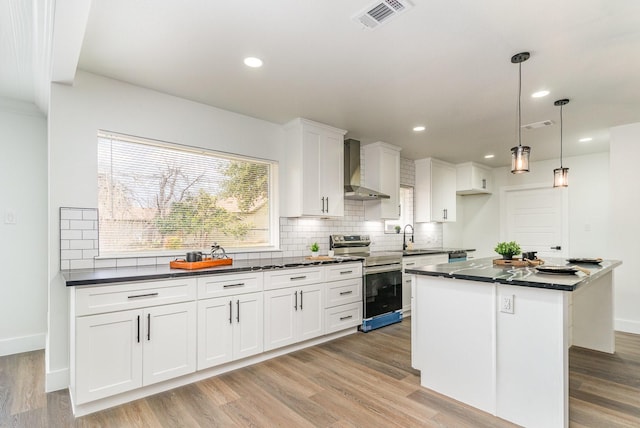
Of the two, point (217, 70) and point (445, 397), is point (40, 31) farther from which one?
point (445, 397)

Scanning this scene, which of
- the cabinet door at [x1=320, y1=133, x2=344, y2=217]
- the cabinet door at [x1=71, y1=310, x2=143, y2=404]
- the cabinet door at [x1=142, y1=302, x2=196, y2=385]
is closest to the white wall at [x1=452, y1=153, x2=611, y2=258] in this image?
the cabinet door at [x1=320, y1=133, x2=344, y2=217]

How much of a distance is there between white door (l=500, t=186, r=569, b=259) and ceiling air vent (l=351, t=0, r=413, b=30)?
5.48m

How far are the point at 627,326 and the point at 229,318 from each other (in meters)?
4.71

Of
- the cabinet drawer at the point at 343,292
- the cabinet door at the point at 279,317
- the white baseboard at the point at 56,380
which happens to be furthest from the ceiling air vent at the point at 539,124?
the white baseboard at the point at 56,380

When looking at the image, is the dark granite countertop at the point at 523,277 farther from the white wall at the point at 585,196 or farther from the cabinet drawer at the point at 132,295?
the white wall at the point at 585,196

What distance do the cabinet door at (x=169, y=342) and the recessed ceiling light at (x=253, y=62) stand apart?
194 centimetres

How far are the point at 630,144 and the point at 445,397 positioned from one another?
157 inches

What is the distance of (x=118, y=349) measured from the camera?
233cm

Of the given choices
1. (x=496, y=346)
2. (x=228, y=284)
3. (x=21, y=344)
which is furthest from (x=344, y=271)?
(x=21, y=344)

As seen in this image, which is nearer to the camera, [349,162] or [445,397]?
[445,397]

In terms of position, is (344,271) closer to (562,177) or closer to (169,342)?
(169,342)

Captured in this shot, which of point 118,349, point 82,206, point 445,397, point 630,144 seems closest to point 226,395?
point 118,349

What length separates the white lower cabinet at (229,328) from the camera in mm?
2725

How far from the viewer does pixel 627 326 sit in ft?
13.4
